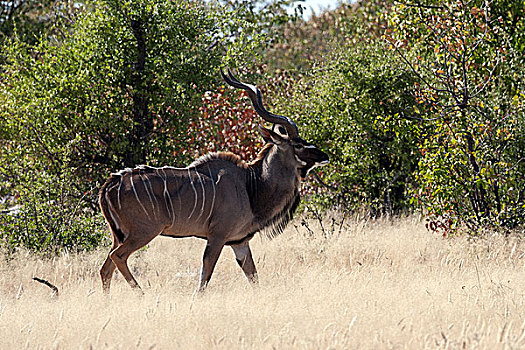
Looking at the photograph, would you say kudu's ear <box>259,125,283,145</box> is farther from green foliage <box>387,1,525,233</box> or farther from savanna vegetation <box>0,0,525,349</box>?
green foliage <box>387,1,525,233</box>

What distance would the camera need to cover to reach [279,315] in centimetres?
492

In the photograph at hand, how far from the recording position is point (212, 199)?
20.8 feet

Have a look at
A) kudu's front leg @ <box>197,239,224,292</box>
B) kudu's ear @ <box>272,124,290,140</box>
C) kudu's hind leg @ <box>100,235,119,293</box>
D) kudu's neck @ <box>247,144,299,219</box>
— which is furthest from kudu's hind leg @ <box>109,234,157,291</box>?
kudu's ear @ <box>272,124,290,140</box>

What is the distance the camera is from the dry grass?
14.1 feet

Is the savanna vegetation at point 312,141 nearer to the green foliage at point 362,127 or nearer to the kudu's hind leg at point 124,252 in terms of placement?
the green foliage at point 362,127

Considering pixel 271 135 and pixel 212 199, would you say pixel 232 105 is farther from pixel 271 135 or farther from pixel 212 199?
pixel 212 199

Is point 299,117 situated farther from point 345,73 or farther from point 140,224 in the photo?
point 140,224

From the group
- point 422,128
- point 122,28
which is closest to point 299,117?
point 422,128

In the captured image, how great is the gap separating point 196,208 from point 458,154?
3.46 meters

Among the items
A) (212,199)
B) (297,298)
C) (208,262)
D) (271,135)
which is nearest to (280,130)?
(271,135)

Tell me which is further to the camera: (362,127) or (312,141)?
(312,141)

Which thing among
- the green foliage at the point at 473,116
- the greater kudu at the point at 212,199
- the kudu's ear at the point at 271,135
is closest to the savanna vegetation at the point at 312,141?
the green foliage at the point at 473,116

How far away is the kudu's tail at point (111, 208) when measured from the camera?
6227 millimetres

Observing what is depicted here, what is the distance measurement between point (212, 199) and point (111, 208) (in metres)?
0.89
